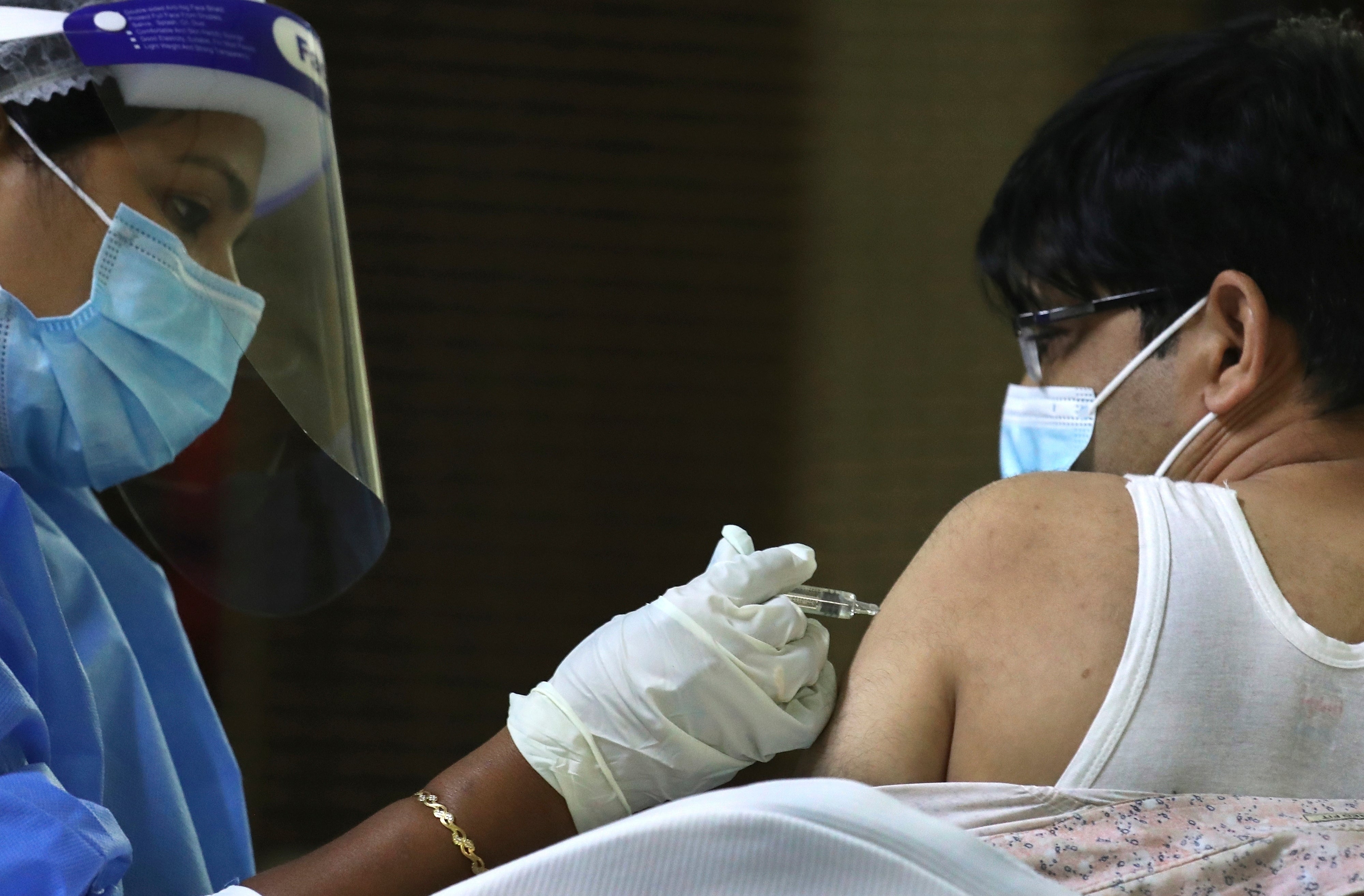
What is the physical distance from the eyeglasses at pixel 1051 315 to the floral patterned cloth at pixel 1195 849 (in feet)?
1.75

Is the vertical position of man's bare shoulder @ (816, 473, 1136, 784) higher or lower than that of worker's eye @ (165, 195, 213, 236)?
lower

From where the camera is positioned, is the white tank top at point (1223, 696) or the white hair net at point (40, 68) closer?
the white tank top at point (1223, 696)

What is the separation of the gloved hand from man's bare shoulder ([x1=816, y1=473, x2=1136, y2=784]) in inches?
2.0

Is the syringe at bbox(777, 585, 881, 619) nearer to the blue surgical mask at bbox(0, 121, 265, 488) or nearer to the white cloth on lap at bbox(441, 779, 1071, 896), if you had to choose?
the white cloth on lap at bbox(441, 779, 1071, 896)

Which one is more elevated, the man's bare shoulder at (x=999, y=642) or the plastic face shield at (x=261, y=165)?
the plastic face shield at (x=261, y=165)

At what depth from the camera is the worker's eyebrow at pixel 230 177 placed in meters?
1.37

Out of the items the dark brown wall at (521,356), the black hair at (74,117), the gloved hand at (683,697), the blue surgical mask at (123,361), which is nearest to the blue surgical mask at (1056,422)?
the gloved hand at (683,697)

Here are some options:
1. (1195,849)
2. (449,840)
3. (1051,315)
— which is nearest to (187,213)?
(449,840)

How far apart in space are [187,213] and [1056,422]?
3.28 feet

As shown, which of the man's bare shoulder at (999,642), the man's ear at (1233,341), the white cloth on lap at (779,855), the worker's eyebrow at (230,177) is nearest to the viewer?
the white cloth on lap at (779,855)

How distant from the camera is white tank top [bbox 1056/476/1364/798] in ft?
2.80

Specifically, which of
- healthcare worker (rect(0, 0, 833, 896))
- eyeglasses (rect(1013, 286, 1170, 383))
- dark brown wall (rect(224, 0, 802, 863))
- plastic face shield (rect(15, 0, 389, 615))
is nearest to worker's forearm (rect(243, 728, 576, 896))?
healthcare worker (rect(0, 0, 833, 896))

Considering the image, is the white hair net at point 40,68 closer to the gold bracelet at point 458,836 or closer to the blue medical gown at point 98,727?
the blue medical gown at point 98,727

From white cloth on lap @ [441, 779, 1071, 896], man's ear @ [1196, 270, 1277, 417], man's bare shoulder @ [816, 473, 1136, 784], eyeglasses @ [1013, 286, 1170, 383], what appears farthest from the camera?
eyeglasses @ [1013, 286, 1170, 383]
